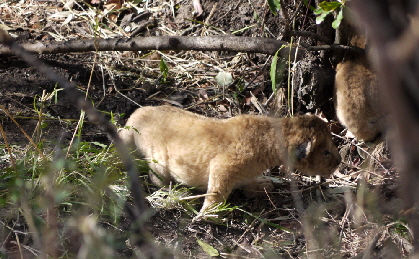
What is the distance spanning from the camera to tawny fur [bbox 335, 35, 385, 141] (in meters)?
5.47

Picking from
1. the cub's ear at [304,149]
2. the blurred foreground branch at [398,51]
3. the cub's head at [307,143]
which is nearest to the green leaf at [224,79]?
the cub's head at [307,143]

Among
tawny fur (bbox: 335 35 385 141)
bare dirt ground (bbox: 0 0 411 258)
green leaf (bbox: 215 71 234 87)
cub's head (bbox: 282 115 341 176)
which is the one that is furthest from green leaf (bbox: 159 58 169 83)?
tawny fur (bbox: 335 35 385 141)

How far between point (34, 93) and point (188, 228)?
2772 mm

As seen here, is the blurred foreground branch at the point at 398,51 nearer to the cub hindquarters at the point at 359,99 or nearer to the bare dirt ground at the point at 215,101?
the bare dirt ground at the point at 215,101

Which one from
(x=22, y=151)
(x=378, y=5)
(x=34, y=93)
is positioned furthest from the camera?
(x=34, y=93)

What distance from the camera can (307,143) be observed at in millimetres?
4855

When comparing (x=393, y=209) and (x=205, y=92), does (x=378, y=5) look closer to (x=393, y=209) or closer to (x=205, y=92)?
(x=393, y=209)

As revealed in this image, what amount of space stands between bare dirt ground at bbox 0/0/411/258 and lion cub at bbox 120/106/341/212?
0.35 metres

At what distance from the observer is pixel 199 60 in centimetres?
715

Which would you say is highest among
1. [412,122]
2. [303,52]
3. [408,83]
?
[408,83]

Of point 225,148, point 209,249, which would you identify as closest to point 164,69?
point 225,148

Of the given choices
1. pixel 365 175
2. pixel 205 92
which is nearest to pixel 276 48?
pixel 205 92

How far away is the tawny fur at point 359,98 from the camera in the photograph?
5.47m

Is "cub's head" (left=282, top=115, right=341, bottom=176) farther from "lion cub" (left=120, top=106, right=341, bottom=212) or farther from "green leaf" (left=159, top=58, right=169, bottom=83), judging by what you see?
"green leaf" (left=159, top=58, right=169, bottom=83)
